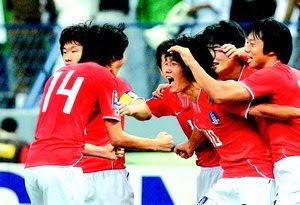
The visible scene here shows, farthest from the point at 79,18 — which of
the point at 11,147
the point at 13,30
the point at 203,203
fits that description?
the point at 203,203

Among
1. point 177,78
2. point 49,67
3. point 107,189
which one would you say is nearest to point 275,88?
point 177,78

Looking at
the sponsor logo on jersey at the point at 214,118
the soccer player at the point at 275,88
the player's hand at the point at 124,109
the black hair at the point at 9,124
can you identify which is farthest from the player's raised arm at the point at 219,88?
the black hair at the point at 9,124

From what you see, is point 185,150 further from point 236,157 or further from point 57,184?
point 57,184

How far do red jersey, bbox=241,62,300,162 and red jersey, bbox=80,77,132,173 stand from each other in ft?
5.02

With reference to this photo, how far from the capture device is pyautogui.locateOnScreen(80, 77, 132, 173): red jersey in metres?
8.76

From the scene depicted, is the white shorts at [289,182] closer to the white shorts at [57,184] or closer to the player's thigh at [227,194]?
the player's thigh at [227,194]

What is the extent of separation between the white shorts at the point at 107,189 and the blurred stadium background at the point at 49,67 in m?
1.82

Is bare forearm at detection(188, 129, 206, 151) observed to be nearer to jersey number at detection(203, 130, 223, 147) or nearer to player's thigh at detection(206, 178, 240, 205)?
jersey number at detection(203, 130, 223, 147)

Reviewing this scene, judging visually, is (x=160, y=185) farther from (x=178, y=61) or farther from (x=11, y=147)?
(x=178, y=61)

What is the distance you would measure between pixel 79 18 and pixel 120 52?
145 inches

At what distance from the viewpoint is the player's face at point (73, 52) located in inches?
351

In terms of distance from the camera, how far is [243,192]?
25.2 feet

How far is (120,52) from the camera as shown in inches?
323

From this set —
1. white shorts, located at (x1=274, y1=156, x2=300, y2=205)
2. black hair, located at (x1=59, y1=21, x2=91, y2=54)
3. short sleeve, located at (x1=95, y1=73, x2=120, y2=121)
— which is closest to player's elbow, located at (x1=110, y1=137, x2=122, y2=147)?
short sleeve, located at (x1=95, y1=73, x2=120, y2=121)
